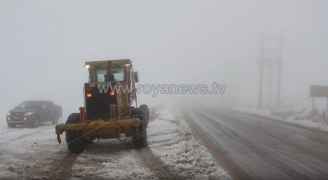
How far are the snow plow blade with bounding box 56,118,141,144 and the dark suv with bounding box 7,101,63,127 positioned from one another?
1241cm

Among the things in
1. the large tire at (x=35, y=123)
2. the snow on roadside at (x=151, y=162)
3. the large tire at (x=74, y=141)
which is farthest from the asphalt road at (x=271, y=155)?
the large tire at (x=35, y=123)

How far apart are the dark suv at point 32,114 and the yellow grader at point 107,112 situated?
10.5 m

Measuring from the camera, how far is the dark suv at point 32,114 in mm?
23852

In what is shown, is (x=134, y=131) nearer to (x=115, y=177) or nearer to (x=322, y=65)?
(x=115, y=177)

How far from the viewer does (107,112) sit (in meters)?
13.8

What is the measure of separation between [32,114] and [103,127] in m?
13.3

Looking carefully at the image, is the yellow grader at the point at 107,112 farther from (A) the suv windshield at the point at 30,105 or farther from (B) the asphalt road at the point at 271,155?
(A) the suv windshield at the point at 30,105

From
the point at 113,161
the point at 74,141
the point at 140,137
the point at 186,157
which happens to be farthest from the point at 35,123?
the point at 186,157

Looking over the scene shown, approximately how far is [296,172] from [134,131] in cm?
545

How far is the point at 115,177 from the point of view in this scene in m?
8.79

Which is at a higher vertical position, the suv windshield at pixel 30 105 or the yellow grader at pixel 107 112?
the yellow grader at pixel 107 112

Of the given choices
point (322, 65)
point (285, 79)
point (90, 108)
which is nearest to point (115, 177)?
point (90, 108)

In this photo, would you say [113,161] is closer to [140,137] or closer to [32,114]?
[140,137]

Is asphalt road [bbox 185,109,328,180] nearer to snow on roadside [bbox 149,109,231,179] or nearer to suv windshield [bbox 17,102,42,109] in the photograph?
snow on roadside [bbox 149,109,231,179]
